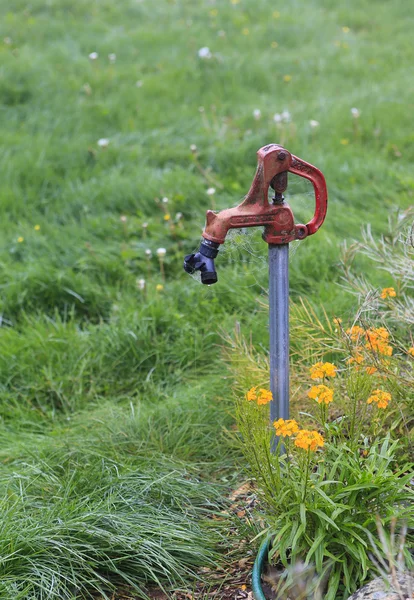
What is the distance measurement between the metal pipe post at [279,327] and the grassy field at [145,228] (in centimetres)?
15

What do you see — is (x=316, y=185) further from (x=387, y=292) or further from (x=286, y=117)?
(x=286, y=117)

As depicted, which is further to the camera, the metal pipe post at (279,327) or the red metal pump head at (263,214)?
the metal pipe post at (279,327)

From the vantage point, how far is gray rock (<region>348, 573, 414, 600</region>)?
1871 mm

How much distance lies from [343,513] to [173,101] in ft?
17.7

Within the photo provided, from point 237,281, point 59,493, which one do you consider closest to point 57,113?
point 237,281

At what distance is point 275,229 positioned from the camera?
7.67 feet

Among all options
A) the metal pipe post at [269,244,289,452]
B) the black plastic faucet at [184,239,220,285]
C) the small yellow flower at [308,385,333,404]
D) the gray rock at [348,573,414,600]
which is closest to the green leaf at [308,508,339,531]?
the gray rock at [348,573,414,600]

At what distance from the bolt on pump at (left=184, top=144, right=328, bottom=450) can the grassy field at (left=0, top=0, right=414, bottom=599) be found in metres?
0.15

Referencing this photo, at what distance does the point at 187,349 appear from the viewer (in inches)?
149

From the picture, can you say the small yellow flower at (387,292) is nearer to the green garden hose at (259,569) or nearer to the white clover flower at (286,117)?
the green garden hose at (259,569)

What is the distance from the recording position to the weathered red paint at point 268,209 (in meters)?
2.25

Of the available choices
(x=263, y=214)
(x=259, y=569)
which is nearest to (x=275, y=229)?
(x=263, y=214)

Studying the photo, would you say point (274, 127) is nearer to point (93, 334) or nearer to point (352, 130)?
point (352, 130)

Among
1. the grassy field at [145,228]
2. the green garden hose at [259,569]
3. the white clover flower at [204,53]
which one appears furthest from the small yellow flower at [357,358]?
the white clover flower at [204,53]
